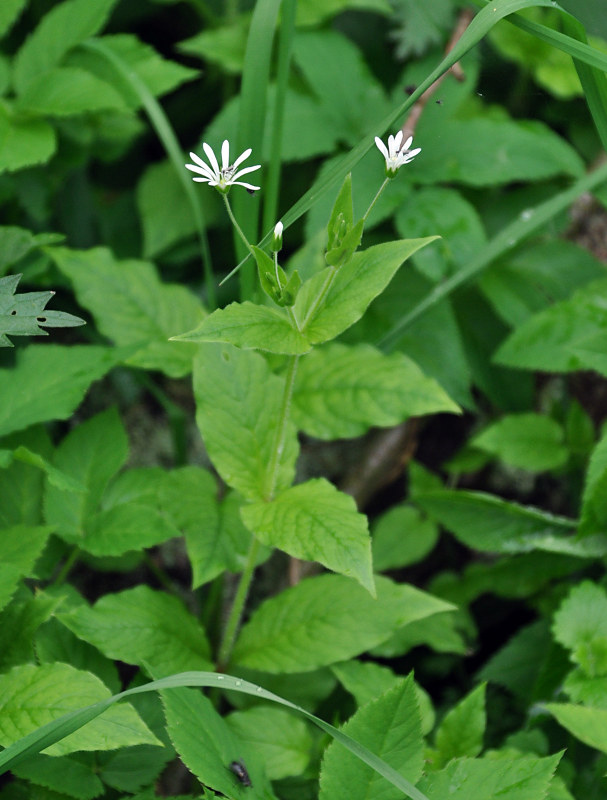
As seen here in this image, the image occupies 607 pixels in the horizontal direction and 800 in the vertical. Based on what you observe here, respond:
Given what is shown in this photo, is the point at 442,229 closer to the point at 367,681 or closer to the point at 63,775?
the point at 367,681

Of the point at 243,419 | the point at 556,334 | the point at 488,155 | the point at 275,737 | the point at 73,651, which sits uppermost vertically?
the point at 488,155

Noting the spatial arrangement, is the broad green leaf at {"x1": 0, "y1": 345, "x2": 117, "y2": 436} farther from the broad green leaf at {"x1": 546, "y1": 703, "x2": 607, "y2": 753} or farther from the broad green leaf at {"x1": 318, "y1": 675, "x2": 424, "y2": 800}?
the broad green leaf at {"x1": 546, "y1": 703, "x2": 607, "y2": 753}

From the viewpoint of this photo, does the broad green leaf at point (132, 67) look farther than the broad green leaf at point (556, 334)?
Yes

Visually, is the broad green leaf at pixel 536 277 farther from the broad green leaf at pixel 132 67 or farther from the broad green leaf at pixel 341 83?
the broad green leaf at pixel 132 67

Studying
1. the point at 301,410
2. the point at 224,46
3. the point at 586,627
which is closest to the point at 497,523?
the point at 586,627

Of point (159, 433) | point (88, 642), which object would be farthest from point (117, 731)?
point (159, 433)

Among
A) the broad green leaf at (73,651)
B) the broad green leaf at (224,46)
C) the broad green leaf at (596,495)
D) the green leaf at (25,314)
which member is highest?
the broad green leaf at (224,46)

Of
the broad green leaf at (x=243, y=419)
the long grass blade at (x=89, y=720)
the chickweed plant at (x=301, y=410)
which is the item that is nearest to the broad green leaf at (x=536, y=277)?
the chickweed plant at (x=301, y=410)
